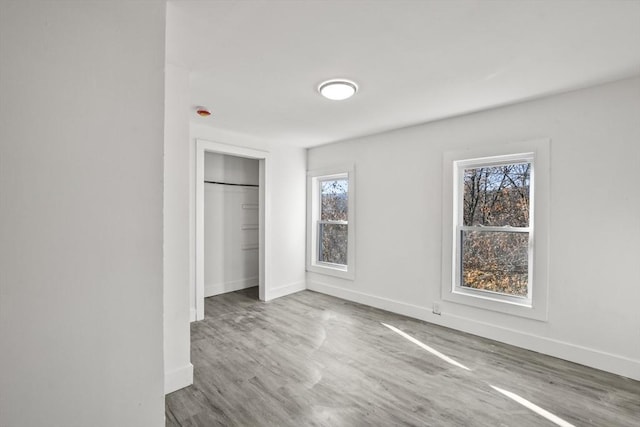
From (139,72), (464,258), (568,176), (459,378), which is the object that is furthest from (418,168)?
(139,72)

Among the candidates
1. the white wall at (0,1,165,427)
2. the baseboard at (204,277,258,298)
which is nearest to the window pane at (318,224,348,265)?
the baseboard at (204,277,258,298)

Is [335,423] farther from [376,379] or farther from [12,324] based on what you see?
[12,324]

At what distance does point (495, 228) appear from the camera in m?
3.01

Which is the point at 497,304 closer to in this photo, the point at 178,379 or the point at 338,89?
the point at 338,89

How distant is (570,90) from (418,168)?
1505mm

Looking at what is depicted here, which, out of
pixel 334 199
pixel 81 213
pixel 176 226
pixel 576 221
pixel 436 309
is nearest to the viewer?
pixel 81 213

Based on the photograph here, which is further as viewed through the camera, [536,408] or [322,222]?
[322,222]

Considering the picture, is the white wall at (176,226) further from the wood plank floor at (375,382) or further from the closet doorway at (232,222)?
Result: the closet doorway at (232,222)

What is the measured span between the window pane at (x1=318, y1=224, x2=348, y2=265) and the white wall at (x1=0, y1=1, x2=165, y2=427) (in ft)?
10.8

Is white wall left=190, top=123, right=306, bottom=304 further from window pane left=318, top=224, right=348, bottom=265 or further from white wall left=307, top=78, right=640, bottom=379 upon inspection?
white wall left=307, top=78, right=640, bottom=379

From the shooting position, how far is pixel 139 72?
1316 millimetres

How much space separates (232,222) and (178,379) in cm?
297

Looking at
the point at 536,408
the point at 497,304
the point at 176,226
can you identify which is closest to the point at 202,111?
the point at 176,226

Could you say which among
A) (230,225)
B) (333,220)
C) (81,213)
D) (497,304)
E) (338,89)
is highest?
(338,89)
